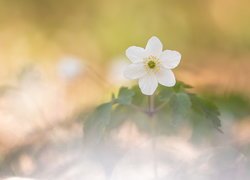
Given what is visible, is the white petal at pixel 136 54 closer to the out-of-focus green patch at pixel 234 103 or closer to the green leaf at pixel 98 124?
the green leaf at pixel 98 124

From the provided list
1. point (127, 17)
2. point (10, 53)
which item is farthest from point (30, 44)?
point (127, 17)

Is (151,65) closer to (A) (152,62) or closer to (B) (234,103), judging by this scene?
(A) (152,62)

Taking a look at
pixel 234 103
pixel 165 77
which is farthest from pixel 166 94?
pixel 234 103

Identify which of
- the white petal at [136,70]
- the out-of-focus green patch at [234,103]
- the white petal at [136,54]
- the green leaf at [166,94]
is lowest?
the green leaf at [166,94]

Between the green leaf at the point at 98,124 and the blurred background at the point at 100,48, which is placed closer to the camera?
the green leaf at the point at 98,124

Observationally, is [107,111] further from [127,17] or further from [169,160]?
[127,17]

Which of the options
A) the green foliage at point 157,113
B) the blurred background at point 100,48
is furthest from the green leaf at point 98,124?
the blurred background at point 100,48

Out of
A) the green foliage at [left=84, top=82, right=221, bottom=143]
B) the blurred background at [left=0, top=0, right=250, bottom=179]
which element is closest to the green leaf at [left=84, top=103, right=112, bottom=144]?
the green foliage at [left=84, top=82, right=221, bottom=143]
